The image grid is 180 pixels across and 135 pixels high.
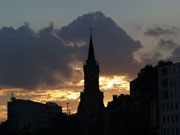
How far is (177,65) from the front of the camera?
655ft

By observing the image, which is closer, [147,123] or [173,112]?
[147,123]

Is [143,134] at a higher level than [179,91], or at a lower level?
lower

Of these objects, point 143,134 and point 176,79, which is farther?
point 176,79

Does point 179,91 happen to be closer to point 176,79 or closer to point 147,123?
point 176,79

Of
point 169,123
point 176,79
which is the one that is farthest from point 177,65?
point 169,123

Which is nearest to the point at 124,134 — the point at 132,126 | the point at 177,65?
the point at 132,126

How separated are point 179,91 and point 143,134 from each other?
20290 mm

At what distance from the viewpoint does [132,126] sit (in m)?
187

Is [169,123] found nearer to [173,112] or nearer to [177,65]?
[173,112]

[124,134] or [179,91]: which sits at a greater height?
[179,91]

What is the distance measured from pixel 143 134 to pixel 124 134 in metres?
12.9

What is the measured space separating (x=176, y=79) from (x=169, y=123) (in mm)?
12868

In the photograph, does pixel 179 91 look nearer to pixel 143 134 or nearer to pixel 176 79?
pixel 176 79

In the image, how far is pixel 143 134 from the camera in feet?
606
